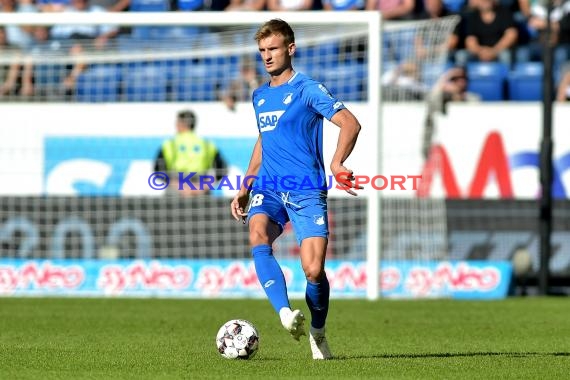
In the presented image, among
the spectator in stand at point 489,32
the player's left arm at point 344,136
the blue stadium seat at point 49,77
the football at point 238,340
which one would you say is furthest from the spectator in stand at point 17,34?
the player's left arm at point 344,136

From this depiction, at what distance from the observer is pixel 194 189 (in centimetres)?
1622

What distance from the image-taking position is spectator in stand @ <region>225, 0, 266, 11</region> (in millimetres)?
20141

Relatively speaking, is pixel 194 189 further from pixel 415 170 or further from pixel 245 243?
pixel 415 170

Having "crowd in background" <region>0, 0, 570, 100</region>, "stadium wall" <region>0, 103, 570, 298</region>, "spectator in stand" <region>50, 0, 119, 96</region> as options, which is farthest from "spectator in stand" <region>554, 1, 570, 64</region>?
"spectator in stand" <region>50, 0, 119, 96</region>

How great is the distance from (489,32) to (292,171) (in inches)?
489

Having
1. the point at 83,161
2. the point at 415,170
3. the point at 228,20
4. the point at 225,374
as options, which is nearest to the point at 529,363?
the point at 225,374

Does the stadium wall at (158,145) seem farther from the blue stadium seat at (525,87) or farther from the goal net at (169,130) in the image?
the blue stadium seat at (525,87)

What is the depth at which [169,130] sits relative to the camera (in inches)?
690

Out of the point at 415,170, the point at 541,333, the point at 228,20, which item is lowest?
the point at 541,333

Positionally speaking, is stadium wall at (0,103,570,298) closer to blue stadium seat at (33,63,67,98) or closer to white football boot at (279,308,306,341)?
blue stadium seat at (33,63,67,98)

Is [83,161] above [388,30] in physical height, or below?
below

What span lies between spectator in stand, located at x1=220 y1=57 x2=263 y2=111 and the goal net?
0.03 meters

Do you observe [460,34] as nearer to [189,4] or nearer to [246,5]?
[246,5]

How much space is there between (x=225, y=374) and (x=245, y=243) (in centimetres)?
902
